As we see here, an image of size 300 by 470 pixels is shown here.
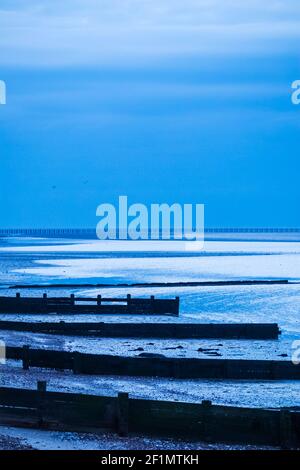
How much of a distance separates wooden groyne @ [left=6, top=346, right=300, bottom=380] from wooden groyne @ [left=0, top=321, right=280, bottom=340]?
12117 mm

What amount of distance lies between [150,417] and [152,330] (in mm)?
22601

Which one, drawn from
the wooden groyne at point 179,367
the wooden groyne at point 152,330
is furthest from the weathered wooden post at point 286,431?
the wooden groyne at point 152,330

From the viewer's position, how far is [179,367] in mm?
28719

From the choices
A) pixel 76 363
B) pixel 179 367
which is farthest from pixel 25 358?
pixel 179 367

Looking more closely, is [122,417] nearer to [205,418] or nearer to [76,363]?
[205,418]

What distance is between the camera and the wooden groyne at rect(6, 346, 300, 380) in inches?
1131

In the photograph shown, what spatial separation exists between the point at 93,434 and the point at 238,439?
2.96 metres

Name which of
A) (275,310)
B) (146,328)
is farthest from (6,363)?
(275,310)

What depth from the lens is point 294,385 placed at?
28.2 meters

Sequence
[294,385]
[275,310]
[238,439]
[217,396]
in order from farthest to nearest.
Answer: [275,310], [294,385], [217,396], [238,439]

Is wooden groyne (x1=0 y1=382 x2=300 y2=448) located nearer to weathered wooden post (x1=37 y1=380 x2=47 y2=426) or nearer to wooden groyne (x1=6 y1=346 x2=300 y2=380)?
weathered wooden post (x1=37 y1=380 x2=47 y2=426)

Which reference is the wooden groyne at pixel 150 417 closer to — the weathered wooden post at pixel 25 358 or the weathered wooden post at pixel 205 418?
the weathered wooden post at pixel 205 418

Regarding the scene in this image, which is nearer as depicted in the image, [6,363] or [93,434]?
[93,434]
